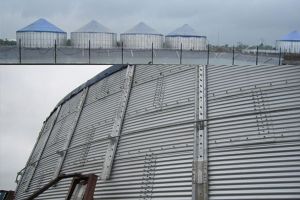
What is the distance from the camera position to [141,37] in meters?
16.2

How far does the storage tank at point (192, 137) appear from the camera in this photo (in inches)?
287

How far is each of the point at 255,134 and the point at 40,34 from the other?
863cm

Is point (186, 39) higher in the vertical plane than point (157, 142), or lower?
higher

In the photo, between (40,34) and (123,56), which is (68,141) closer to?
(123,56)

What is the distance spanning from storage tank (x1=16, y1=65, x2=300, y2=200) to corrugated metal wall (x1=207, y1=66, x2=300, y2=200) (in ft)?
0.05

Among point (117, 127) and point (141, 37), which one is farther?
point (141, 37)

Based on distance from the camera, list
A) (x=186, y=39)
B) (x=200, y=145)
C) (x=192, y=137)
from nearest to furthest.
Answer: (x=200, y=145)
(x=192, y=137)
(x=186, y=39)

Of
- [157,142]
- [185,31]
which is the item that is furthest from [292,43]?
[157,142]

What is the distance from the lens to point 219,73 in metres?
9.44

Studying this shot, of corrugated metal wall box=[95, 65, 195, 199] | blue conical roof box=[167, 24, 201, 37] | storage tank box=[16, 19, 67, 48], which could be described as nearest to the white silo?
blue conical roof box=[167, 24, 201, 37]

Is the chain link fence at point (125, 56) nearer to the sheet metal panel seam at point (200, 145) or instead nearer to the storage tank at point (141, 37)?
the storage tank at point (141, 37)

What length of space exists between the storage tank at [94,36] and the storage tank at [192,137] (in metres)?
3.42

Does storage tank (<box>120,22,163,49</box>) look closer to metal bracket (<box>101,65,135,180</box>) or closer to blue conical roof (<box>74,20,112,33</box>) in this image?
blue conical roof (<box>74,20,112,33</box>)

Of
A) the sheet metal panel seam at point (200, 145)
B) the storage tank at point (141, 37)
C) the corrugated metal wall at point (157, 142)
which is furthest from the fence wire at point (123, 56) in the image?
the sheet metal panel seam at point (200, 145)
